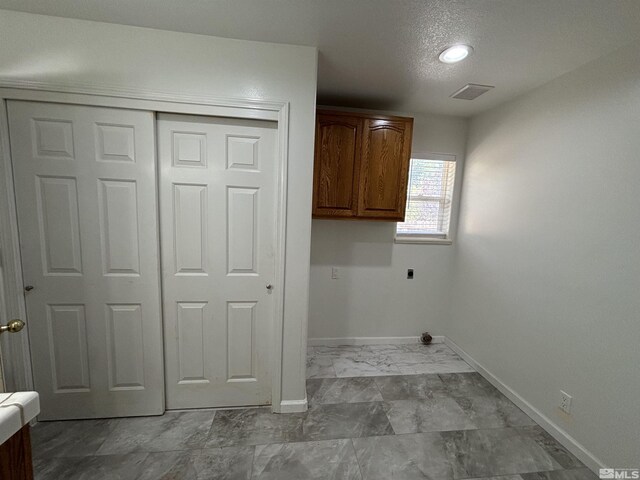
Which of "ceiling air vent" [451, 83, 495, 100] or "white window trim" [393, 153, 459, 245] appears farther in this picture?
"white window trim" [393, 153, 459, 245]

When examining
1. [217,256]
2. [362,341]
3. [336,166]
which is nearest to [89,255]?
[217,256]

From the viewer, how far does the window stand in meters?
2.87

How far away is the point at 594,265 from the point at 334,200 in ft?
5.99

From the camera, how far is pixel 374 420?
1892mm

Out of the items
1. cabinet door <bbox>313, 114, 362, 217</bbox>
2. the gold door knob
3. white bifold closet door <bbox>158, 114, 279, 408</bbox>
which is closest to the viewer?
the gold door knob

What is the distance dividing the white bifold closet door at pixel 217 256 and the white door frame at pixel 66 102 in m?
0.08

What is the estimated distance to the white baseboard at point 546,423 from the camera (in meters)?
1.60

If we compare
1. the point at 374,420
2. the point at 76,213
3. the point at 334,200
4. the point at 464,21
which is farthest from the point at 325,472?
the point at 464,21

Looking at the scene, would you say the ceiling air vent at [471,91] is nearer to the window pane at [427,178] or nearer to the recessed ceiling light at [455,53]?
the recessed ceiling light at [455,53]

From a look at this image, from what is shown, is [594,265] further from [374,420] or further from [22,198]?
[22,198]

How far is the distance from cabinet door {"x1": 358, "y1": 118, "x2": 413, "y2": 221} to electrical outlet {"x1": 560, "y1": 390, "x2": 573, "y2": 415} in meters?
1.73

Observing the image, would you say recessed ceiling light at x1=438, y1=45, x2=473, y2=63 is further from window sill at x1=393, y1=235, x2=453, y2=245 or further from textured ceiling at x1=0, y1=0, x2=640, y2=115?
window sill at x1=393, y1=235, x2=453, y2=245

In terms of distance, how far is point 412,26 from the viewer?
4.79 feet

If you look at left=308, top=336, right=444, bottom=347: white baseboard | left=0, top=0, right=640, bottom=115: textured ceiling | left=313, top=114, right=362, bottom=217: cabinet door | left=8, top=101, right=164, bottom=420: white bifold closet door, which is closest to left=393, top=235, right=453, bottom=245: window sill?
left=313, top=114, right=362, bottom=217: cabinet door
